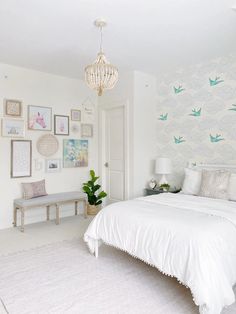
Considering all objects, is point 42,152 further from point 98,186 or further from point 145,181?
point 145,181

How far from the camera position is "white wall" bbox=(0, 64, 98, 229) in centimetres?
414

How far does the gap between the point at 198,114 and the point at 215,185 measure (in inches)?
54.3

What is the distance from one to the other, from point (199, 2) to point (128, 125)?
244 cm

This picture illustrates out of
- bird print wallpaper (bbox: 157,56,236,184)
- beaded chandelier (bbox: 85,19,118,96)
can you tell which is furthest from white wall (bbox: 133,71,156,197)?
beaded chandelier (bbox: 85,19,118,96)

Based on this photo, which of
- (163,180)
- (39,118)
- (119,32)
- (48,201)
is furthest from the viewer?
(39,118)

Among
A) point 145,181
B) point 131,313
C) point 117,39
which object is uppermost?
point 117,39

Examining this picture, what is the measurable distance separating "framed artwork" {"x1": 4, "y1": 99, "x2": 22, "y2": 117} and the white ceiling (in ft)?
2.03

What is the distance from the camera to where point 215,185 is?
127 inches

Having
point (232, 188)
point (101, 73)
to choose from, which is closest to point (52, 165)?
point (101, 73)

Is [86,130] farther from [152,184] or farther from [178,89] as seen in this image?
[178,89]

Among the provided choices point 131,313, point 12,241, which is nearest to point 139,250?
point 131,313

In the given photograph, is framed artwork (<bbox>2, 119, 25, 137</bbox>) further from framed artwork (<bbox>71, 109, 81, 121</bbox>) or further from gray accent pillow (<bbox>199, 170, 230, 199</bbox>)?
gray accent pillow (<bbox>199, 170, 230, 199</bbox>)

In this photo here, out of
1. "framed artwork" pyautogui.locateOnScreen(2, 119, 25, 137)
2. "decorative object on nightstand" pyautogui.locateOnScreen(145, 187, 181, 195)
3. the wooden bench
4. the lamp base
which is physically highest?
"framed artwork" pyautogui.locateOnScreen(2, 119, 25, 137)

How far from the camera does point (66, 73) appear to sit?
4.59 meters
